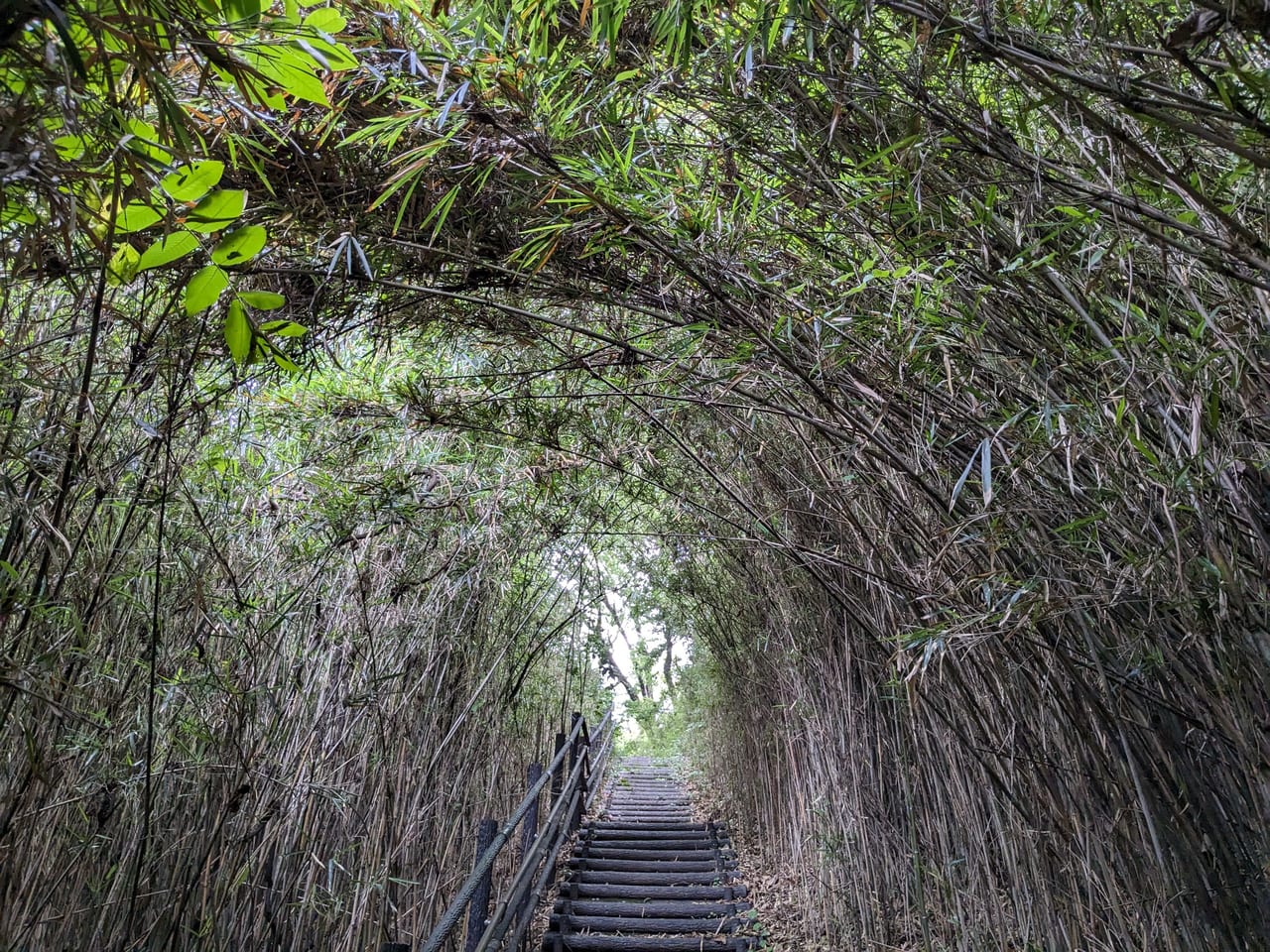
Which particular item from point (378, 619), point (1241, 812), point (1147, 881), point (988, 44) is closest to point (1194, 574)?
point (1241, 812)

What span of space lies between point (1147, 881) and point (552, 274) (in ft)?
5.26


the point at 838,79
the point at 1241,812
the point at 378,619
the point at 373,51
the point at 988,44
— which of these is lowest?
the point at 1241,812

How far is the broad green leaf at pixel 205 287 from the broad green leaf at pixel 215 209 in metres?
0.04

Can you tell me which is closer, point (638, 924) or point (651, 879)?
point (638, 924)

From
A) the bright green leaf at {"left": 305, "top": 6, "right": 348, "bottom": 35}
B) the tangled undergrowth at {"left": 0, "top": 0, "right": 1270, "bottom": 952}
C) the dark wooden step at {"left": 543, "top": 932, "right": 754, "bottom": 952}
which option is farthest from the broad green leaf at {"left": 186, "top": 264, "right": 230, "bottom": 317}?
the dark wooden step at {"left": 543, "top": 932, "right": 754, "bottom": 952}

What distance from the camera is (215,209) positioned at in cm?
64

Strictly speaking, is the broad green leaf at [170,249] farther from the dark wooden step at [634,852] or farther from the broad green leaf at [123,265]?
the dark wooden step at [634,852]

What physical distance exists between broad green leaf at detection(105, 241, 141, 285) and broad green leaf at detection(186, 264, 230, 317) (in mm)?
104

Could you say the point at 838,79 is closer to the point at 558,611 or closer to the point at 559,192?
the point at 559,192

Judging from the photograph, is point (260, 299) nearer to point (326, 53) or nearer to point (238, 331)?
point (238, 331)

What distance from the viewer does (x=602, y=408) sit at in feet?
7.80

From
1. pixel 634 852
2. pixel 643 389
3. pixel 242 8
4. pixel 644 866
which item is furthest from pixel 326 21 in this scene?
pixel 634 852

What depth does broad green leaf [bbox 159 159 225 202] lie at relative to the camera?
62cm

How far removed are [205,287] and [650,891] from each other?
4.39 metres
